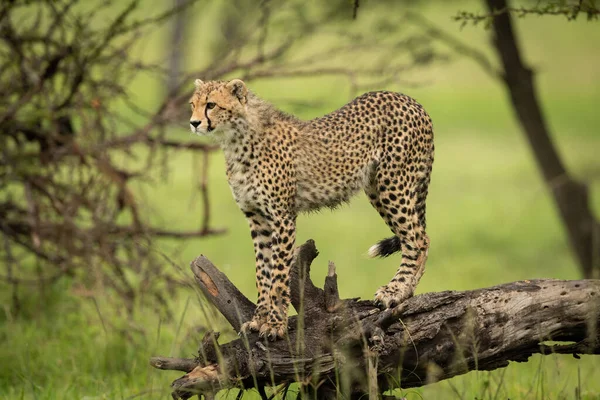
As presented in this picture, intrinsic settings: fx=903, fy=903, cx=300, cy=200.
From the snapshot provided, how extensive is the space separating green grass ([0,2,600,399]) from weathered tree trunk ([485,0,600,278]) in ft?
1.17

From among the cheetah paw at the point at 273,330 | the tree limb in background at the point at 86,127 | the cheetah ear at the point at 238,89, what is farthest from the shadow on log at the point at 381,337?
the tree limb in background at the point at 86,127

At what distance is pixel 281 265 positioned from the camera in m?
4.53

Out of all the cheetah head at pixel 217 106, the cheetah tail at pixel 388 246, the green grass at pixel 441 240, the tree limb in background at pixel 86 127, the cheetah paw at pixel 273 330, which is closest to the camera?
the cheetah head at pixel 217 106

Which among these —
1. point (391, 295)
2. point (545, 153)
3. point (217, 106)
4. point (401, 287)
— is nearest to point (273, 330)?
point (391, 295)

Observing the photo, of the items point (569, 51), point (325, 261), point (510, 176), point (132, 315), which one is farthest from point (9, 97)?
point (569, 51)

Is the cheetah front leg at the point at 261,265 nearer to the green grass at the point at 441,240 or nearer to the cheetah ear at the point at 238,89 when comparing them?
the green grass at the point at 441,240

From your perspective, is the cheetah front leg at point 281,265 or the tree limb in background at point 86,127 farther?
the tree limb in background at point 86,127

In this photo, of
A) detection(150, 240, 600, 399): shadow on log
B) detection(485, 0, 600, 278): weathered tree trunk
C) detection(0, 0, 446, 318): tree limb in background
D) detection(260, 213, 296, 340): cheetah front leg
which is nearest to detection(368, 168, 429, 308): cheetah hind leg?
detection(150, 240, 600, 399): shadow on log

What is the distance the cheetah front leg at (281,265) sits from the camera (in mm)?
4492

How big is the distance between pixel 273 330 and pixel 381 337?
0.53 meters

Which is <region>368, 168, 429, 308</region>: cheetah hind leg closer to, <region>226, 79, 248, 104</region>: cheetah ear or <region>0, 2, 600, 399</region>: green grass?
<region>0, 2, 600, 399</region>: green grass

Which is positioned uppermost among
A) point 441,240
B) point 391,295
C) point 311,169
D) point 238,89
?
point 441,240

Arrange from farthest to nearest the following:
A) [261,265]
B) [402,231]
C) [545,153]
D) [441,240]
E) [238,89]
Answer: [441,240] → [545,153] → [402,231] → [261,265] → [238,89]

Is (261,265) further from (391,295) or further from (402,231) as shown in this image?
(402,231)
